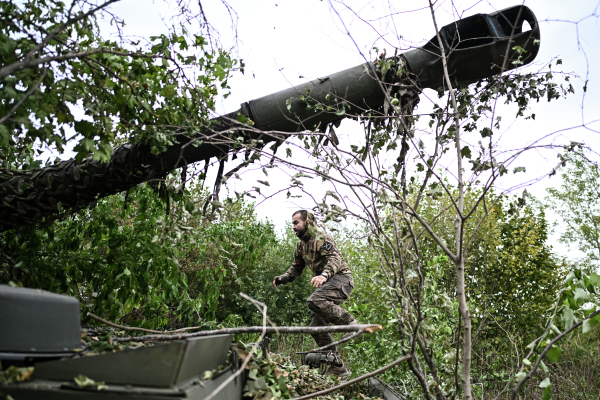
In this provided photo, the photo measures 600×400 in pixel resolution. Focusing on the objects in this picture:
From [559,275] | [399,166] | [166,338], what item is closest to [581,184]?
[559,275]

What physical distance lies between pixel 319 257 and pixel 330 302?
0.55 m

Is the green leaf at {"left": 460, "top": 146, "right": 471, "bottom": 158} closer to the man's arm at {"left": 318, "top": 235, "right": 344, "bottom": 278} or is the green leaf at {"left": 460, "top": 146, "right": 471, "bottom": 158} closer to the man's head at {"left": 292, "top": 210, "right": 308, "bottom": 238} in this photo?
the man's arm at {"left": 318, "top": 235, "right": 344, "bottom": 278}

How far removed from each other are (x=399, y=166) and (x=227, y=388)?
1863mm

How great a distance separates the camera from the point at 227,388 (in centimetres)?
184

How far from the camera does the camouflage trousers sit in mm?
4953

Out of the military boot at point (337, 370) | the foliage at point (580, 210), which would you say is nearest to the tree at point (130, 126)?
the military boot at point (337, 370)

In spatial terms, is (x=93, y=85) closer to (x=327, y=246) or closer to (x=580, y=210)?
(x=327, y=246)

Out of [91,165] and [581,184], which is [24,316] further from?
[581,184]

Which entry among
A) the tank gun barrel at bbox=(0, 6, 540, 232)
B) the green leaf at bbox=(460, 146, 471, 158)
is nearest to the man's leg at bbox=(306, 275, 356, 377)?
the tank gun barrel at bbox=(0, 6, 540, 232)

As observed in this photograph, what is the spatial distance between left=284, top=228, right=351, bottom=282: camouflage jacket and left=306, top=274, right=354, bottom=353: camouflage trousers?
5.7 inches

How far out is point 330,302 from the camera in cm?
502

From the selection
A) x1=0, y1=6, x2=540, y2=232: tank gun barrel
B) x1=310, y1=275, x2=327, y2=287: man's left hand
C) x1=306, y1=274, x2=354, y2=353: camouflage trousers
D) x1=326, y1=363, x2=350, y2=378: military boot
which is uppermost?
x1=0, y1=6, x2=540, y2=232: tank gun barrel

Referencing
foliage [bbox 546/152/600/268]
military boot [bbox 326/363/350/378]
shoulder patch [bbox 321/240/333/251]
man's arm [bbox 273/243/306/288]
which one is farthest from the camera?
foliage [bbox 546/152/600/268]

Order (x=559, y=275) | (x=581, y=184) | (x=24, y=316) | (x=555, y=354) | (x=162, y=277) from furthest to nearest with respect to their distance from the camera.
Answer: (x=581, y=184)
(x=559, y=275)
(x=162, y=277)
(x=555, y=354)
(x=24, y=316)
